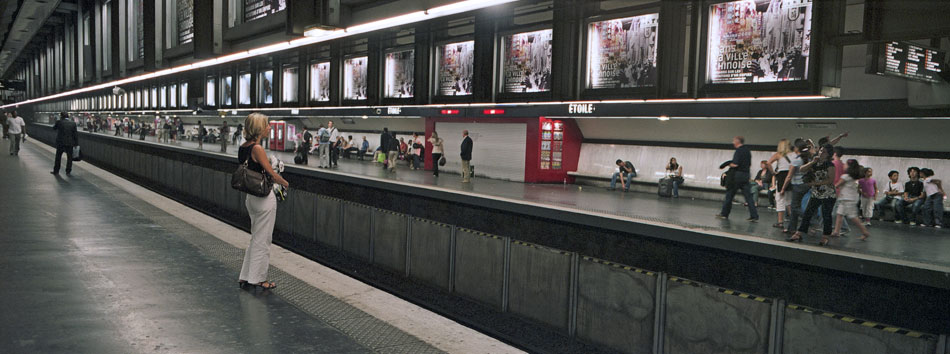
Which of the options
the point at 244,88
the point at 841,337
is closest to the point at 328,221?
the point at 841,337

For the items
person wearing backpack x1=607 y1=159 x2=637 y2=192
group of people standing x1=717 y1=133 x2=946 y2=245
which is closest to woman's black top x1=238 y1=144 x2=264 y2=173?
Result: group of people standing x1=717 y1=133 x2=946 y2=245

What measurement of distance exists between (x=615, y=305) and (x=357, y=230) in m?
5.35

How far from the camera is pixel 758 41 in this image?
11.8 meters

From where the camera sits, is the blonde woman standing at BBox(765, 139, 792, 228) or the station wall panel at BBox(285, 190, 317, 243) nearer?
the blonde woman standing at BBox(765, 139, 792, 228)

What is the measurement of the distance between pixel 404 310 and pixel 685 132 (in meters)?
14.1

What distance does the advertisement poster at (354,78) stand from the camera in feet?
75.0

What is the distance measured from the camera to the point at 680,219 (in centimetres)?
1155

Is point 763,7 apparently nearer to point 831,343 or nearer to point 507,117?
point 831,343

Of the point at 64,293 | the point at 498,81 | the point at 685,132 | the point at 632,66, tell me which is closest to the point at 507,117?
the point at 498,81

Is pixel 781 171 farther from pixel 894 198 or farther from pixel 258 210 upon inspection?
pixel 258 210

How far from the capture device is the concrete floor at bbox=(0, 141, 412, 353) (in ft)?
13.8

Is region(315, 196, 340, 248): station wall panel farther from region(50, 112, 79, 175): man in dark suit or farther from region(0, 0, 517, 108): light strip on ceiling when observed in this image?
region(50, 112, 79, 175): man in dark suit

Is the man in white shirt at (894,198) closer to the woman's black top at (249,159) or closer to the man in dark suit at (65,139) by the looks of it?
the woman's black top at (249,159)

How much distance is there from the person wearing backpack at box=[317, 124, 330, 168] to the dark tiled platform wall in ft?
31.4
